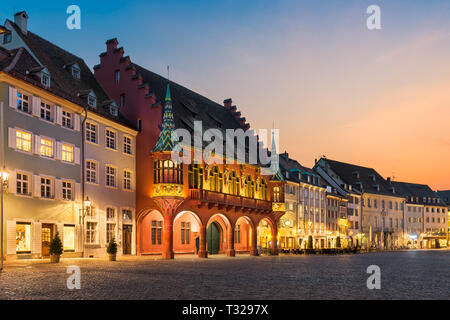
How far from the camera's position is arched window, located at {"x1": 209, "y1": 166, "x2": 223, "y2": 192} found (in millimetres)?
50491

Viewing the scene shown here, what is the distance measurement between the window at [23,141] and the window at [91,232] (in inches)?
320

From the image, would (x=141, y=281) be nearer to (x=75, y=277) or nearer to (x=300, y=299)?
(x=75, y=277)

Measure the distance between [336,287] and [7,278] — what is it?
38.2 feet

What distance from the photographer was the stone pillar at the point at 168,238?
4312 cm

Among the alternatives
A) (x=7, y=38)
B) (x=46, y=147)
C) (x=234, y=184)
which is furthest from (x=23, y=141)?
(x=234, y=184)

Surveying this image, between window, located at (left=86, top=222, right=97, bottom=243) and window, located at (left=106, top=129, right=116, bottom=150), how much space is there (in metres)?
6.39

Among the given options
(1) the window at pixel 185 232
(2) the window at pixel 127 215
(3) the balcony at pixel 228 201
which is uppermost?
(3) the balcony at pixel 228 201

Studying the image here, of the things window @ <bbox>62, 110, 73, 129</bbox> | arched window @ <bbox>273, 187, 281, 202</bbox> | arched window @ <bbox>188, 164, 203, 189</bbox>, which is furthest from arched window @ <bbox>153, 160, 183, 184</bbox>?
arched window @ <bbox>273, 187, 281, 202</bbox>

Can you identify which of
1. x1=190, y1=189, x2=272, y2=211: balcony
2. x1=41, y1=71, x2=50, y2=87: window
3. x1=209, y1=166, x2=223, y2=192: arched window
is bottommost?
x1=190, y1=189, x2=272, y2=211: balcony

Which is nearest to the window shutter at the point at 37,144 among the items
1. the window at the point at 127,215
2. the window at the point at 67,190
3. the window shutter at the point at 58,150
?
the window shutter at the point at 58,150

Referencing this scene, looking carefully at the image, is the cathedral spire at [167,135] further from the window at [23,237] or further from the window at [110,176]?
the window at [23,237]

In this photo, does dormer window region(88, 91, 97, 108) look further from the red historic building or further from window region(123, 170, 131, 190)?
window region(123, 170, 131, 190)

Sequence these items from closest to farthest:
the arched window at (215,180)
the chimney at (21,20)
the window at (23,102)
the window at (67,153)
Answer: the window at (23,102) < the window at (67,153) < the chimney at (21,20) < the arched window at (215,180)

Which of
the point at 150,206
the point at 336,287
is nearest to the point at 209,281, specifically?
the point at 336,287
